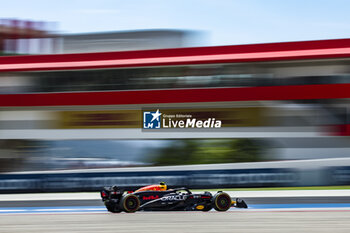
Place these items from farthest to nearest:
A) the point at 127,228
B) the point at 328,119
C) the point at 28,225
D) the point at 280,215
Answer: the point at 328,119 → the point at 280,215 → the point at 28,225 → the point at 127,228

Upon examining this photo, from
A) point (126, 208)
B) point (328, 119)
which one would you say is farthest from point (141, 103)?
point (126, 208)

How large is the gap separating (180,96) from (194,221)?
38.1 ft

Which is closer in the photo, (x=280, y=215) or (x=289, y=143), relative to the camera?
(x=280, y=215)

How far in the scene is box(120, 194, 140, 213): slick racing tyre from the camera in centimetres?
935

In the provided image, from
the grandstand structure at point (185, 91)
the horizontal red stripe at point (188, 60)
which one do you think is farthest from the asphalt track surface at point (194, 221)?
the horizontal red stripe at point (188, 60)

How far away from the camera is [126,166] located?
1995 cm

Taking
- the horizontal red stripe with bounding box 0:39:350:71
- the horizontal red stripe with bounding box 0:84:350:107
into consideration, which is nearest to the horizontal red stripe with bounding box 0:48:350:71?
the horizontal red stripe with bounding box 0:39:350:71

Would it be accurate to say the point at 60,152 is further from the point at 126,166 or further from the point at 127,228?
the point at 127,228

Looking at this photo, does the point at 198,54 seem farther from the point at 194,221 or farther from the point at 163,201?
the point at 194,221

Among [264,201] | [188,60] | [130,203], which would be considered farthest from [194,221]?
[188,60]

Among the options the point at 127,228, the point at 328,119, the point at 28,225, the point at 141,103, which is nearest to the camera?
the point at 127,228

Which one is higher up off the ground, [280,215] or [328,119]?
[328,119]

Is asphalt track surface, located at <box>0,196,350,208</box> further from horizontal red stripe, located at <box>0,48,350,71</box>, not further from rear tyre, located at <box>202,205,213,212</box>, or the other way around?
horizontal red stripe, located at <box>0,48,350,71</box>

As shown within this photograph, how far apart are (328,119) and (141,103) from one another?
8089 millimetres
